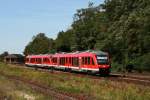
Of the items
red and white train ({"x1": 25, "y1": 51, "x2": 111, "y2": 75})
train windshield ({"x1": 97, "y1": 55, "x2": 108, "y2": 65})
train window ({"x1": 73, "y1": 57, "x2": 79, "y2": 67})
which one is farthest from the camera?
train window ({"x1": 73, "y1": 57, "x2": 79, "y2": 67})

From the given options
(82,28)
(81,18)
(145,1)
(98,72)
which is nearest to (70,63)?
(98,72)

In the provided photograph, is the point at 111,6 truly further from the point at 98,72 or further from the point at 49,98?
the point at 49,98

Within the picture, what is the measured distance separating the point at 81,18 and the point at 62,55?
47657mm

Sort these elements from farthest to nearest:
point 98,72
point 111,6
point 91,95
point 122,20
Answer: point 111,6, point 122,20, point 98,72, point 91,95

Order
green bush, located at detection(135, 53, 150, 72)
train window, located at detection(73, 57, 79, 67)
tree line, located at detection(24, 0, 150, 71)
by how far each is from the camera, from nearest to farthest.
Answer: green bush, located at detection(135, 53, 150, 72)
train window, located at detection(73, 57, 79, 67)
tree line, located at detection(24, 0, 150, 71)

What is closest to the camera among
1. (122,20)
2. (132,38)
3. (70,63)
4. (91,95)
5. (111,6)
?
(91,95)

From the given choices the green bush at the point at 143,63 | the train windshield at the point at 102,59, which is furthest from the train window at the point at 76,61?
the green bush at the point at 143,63

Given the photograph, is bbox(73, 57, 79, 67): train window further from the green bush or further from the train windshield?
the green bush

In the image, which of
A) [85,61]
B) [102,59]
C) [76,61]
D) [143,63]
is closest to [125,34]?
[143,63]

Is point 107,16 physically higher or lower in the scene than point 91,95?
higher

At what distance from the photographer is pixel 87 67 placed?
52125 millimetres

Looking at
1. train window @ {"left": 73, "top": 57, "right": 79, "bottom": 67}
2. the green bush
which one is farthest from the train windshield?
the green bush

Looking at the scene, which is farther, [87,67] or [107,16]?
[107,16]

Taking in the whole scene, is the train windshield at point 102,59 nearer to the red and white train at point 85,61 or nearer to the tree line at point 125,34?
the red and white train at point 85,61
